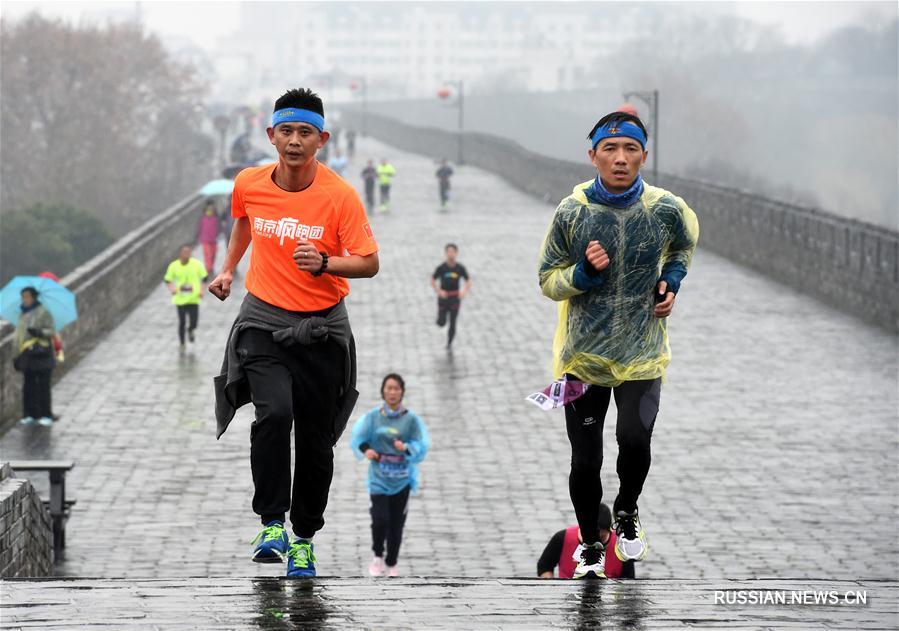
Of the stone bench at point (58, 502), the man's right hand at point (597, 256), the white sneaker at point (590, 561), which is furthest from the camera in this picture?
the stone bench at point (58, 502)

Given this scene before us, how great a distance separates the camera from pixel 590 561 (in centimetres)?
704

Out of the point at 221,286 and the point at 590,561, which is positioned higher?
the point at 221,286

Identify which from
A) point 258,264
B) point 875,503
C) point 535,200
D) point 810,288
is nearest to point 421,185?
point 535,200

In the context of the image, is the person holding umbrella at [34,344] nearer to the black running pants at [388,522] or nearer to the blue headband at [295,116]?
the black running pants at [388,522]

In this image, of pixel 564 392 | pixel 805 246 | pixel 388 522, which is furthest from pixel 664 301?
pixel 805 246

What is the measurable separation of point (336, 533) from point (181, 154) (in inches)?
3126

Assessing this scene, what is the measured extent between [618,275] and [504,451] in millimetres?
11042

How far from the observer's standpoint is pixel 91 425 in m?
18.7

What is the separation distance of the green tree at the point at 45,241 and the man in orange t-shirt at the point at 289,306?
52.6 meters

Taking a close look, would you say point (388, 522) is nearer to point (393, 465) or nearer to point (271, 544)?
point (393, 465)

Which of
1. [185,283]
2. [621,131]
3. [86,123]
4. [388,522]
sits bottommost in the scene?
[86,123]

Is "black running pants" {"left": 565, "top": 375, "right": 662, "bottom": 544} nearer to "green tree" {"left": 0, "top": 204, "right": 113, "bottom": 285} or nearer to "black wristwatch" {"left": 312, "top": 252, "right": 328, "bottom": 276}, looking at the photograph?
"black wristwatch" {"left": 312, "top": 252, "right": 328, "bottom": 276}

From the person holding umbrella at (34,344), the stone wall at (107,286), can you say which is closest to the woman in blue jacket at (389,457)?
the person holding umbrella at (34,344)

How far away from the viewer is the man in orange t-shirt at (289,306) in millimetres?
6566
